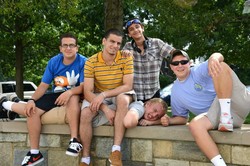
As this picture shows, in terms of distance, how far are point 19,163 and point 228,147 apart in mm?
2601

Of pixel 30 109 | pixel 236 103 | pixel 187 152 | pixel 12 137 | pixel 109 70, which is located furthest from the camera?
pixel 12 137

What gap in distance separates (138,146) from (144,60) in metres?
1.20

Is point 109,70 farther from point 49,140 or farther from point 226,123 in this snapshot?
point 226,123

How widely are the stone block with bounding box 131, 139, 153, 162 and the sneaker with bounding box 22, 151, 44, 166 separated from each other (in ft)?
3.56

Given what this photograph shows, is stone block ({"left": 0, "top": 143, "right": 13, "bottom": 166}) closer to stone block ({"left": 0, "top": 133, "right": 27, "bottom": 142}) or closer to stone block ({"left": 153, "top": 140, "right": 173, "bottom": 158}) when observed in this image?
stone block ({"left": 0, "top": 133, "right": 27, "bottom": 142})

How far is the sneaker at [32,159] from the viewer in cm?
505

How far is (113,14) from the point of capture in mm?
9227

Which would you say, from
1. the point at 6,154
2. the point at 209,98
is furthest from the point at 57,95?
the point at 209,98

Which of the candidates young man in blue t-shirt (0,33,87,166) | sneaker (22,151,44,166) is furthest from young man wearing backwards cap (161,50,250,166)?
sneaker (22,151,44,166)

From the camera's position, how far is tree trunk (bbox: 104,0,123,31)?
9117 millimetres

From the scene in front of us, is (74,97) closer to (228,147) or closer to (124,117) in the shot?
(124,117)

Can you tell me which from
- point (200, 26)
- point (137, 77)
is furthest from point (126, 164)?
point (200, 26)

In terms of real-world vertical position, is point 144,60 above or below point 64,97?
above

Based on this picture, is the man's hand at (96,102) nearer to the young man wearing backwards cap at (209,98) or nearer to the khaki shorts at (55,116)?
the khaki shorts at (55,116)
